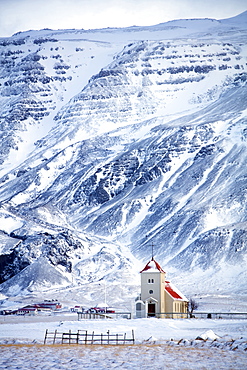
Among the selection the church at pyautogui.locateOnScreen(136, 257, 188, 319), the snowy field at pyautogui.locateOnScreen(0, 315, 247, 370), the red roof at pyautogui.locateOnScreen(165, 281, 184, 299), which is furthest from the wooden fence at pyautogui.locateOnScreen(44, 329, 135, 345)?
the red roof at pyautogui.locateOnScreen(165, 281, 184, 299)

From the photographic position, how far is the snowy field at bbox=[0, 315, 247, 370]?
54.6m

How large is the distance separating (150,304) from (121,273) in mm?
96860

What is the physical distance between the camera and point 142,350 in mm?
62344

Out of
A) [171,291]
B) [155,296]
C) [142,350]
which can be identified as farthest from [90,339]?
[171,291]

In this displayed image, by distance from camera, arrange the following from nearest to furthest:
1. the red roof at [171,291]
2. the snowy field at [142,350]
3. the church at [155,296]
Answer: the snowy field at [142,350] → the church at [155,296] → the red roof at [171,291]

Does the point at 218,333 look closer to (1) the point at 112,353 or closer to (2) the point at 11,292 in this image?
(1) the point at 112,353

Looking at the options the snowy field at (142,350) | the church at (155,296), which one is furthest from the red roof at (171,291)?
the snowy field at (142,350)

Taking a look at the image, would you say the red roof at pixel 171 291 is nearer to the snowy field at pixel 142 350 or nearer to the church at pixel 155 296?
the church at pixel 155 296

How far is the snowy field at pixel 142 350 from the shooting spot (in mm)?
54625

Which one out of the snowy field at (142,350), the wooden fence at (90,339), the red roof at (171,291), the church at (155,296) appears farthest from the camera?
the red roof at (171,291)

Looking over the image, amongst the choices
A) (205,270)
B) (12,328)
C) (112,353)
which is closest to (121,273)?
(205,270)

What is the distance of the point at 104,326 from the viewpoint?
83312mm

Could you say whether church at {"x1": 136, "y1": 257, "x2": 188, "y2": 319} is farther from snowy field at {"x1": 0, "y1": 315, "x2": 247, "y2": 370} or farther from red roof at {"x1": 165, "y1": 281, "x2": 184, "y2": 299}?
snowy field at {"x1": 0, "y1": 315, "x2": 247, "y2": 370}

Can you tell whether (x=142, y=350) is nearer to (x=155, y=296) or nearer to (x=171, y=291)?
(x=155, y=296)
